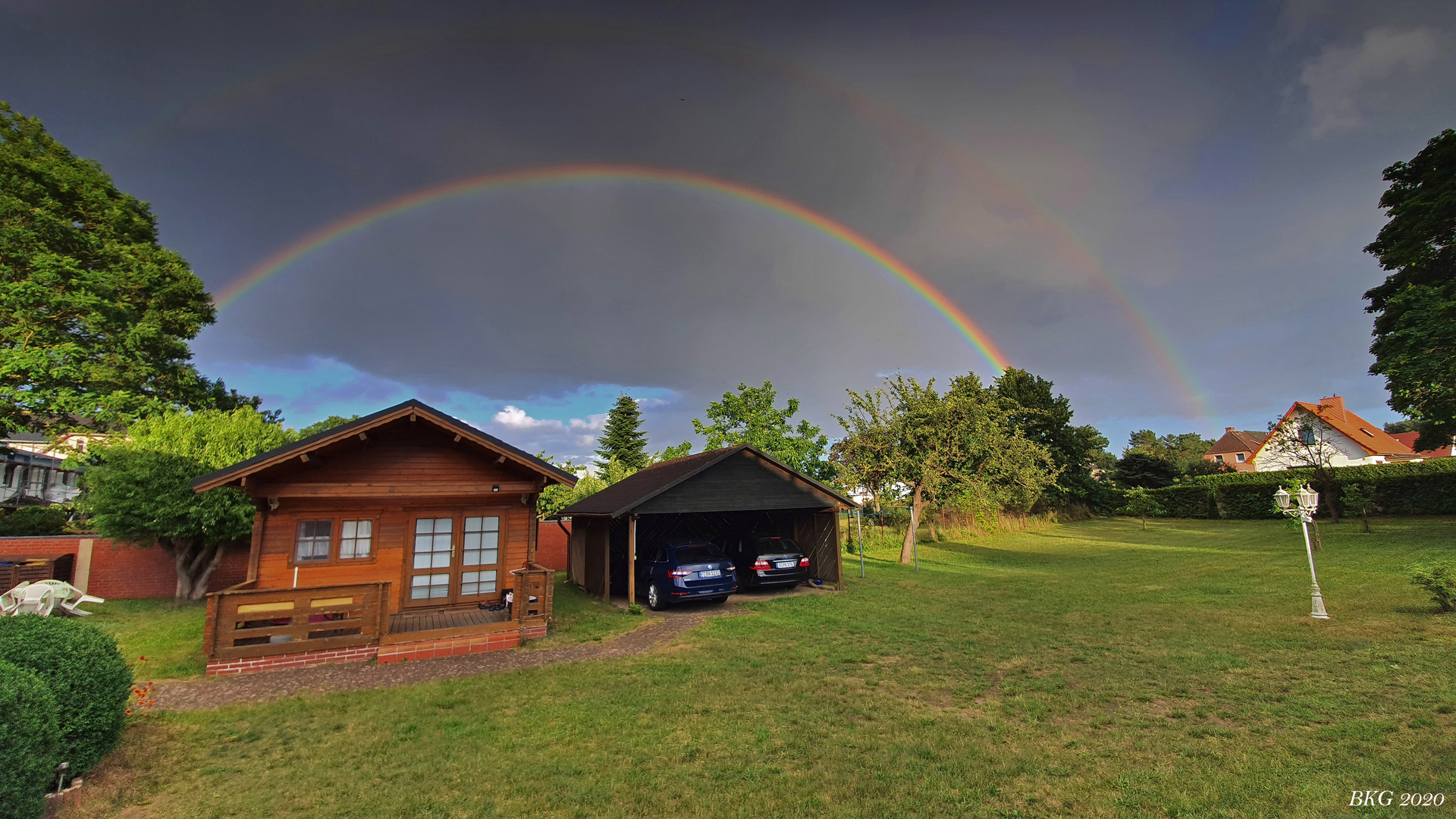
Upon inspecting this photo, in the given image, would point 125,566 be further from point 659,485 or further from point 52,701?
point 52,701

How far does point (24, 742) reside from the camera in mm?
3637

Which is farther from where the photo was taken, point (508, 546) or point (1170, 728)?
point (508, 546)

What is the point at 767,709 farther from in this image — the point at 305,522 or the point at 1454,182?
the point at 1454,182

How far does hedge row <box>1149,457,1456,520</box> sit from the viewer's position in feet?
83.1

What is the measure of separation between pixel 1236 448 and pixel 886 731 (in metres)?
78.1

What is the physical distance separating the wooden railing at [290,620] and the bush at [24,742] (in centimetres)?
495

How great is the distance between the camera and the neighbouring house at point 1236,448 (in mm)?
58875

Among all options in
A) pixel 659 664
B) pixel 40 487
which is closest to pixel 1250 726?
pixel 659 664

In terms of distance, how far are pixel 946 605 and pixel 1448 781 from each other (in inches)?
377

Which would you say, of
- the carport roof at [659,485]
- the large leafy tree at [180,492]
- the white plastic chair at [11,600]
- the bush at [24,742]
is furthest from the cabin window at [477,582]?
the bush at [24,742]

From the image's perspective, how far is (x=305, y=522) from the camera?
1076 centimetres

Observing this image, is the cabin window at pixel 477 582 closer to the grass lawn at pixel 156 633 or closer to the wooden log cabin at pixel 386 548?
the wooden log cabin at pixel 386 548

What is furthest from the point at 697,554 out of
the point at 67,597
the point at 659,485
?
the point at 67,597

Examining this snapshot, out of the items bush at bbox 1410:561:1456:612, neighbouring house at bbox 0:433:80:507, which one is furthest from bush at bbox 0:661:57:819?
neighbouring house at bbox 0:433:80:507
